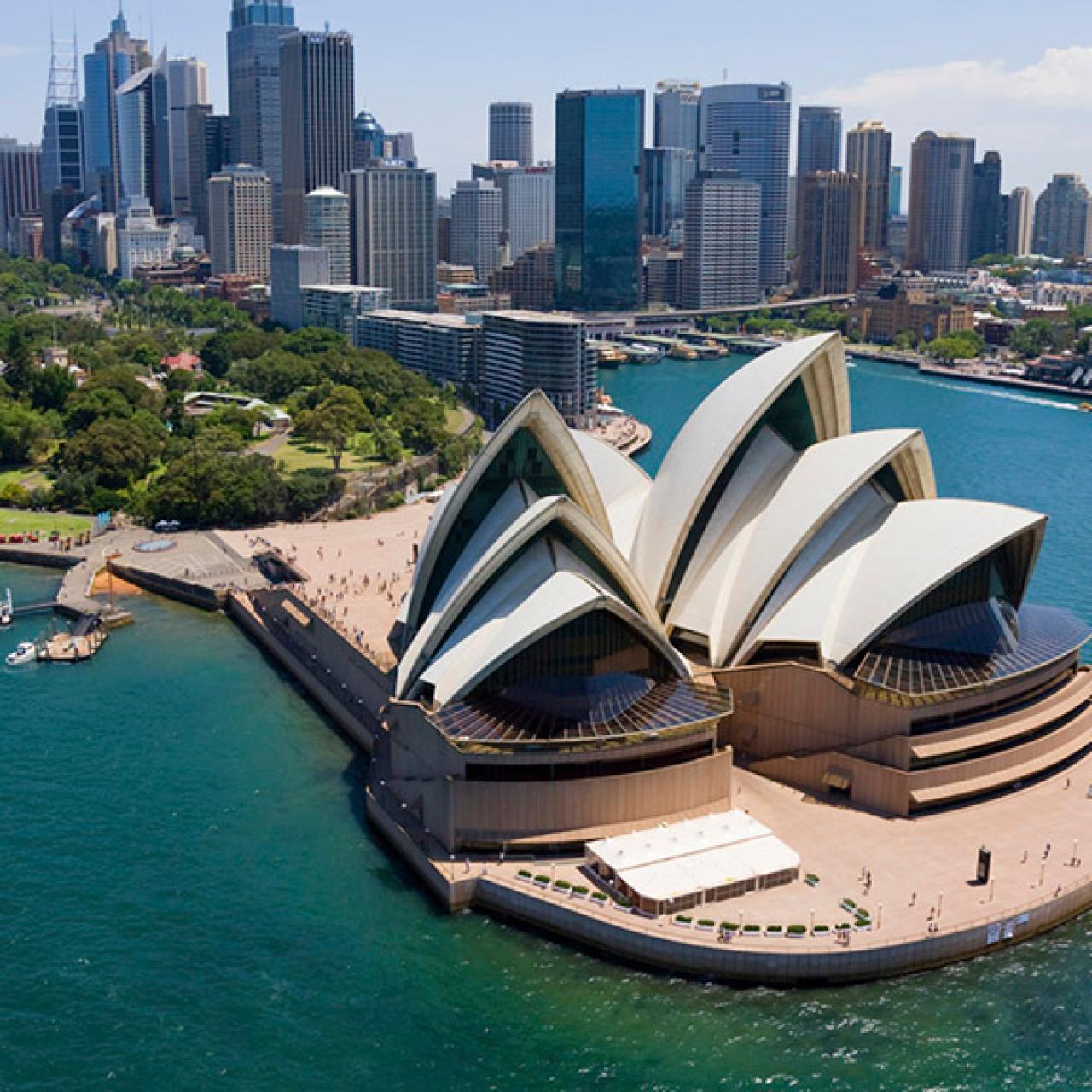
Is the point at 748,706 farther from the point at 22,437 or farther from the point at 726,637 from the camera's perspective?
the point at 22,437

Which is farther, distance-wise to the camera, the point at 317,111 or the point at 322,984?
the point at 317,111

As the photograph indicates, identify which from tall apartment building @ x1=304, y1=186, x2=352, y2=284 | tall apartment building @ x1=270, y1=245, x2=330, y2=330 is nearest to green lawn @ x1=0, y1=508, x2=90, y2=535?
tall apartment building @ x1=270, y1=245, x2=330, y2=330

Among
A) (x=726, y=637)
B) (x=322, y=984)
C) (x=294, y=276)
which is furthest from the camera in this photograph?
(x=294, y=276)

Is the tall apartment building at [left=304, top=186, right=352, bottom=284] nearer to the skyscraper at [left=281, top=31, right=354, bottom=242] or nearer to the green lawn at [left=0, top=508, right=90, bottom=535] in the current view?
the skyscraper at [left=281, top=31, right=354, bottom=242]

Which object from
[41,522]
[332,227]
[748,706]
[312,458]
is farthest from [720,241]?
[748,706]

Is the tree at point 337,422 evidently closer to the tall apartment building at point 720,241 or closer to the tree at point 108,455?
the tree at point 108,455

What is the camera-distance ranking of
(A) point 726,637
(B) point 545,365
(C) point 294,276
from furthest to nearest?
(C) point 294,276, (B) point 545,365, (A) point 726,637

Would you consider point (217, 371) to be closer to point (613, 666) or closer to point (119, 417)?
point (119, 417)

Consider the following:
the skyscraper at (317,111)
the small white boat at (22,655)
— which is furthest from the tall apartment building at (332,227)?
the small white boat at (22,655)
